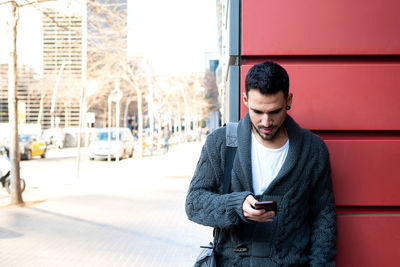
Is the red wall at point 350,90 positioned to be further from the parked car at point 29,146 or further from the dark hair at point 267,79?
the parked car at point 29,146

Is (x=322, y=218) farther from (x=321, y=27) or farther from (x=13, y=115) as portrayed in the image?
(x=13, y=115)

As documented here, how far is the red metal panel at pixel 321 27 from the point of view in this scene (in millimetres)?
3342

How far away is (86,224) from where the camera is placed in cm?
934

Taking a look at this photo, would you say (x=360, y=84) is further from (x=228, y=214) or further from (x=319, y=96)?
(x=228, y=214)

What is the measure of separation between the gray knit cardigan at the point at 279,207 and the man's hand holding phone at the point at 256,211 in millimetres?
133

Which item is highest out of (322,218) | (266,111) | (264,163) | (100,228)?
(266,111)

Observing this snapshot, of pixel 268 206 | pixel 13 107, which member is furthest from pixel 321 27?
pixel 13 107

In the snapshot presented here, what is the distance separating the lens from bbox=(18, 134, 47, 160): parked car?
29.8 metres

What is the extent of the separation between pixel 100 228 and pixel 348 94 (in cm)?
644

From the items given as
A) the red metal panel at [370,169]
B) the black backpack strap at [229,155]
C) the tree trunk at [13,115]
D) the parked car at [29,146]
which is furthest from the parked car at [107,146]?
the black backpack strap at [229,155]

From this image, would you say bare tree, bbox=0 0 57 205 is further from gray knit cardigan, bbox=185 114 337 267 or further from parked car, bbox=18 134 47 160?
parked car, bbox=18 134 47 160

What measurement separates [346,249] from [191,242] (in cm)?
498

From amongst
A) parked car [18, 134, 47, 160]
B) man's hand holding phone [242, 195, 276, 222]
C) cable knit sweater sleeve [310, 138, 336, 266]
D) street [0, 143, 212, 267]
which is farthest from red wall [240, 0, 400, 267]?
parked car [18, 134, 47, 160]

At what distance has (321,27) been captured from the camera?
3348 mm
